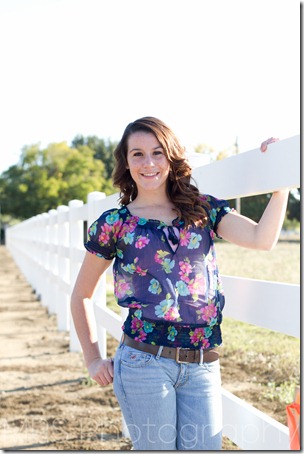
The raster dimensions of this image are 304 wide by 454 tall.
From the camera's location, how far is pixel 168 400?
2.11 m

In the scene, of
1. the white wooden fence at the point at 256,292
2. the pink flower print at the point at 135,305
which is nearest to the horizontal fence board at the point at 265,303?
the white wooden fence at the point at 256,292

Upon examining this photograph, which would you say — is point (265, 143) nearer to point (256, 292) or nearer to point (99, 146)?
point (256, 292)

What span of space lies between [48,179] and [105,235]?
57.5 m

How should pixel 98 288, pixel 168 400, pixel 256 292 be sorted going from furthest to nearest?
pixel 98 288 → pixel 256 292 → pixel 168 400

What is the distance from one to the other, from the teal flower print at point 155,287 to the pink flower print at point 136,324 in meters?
0.10

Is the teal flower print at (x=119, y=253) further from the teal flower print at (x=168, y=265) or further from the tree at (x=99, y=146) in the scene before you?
the tree at (x=99, y=146)

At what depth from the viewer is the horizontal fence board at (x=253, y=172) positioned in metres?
2.32

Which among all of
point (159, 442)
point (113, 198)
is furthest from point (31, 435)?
point (159, 442)

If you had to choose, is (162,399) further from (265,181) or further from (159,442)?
(265,181)

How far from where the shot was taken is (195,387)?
7.03 feet

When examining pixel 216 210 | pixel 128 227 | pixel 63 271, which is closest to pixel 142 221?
pixel 128 227

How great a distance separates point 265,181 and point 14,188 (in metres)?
55.8

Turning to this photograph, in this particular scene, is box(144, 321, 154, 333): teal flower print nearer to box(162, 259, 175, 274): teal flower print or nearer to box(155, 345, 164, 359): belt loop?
box(155, 345, 164, 359): belt loop

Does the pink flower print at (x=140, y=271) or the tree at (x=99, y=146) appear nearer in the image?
the pink flower print at (x=140, y=271)
